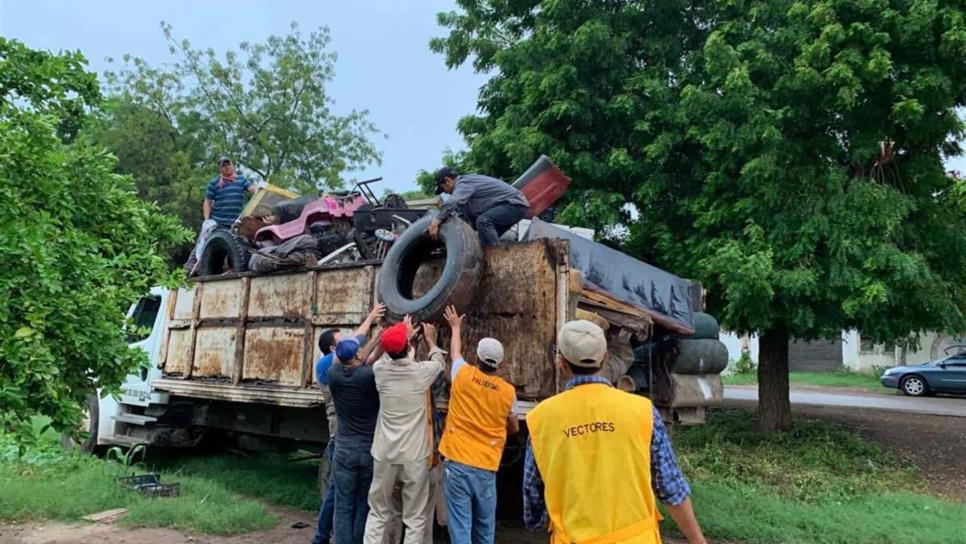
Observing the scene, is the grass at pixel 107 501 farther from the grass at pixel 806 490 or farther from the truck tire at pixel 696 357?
the grass at pixel 806 490

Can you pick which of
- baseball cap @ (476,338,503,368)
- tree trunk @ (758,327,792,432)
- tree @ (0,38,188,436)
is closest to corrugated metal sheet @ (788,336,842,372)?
tree trunk @ (758,327,792,432)

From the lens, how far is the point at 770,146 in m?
7.97

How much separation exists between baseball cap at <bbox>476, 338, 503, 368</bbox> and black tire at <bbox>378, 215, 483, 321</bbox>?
39 centimetres

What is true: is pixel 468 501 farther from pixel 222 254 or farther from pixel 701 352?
pixel 222 254

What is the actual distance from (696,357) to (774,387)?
526 cm

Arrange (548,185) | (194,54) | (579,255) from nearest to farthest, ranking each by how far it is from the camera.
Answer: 1. (579,255)
2. (548,185)
3. (194,54)

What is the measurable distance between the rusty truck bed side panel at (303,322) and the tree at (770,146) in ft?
12.4

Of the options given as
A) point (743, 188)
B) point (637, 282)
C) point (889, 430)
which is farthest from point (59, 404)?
point (889, 430)

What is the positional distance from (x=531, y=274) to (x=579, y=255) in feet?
1.47

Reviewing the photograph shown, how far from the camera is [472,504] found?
4.27 metres

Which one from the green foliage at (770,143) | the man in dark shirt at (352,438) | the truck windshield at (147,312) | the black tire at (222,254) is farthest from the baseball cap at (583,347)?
the truck windshield at (147,312)

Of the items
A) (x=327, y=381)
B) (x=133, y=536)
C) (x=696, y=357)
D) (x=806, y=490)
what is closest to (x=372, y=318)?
(x=327, y=381)

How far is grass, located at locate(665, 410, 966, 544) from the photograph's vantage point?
5.77m

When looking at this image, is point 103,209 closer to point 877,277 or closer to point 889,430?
point 877,277
